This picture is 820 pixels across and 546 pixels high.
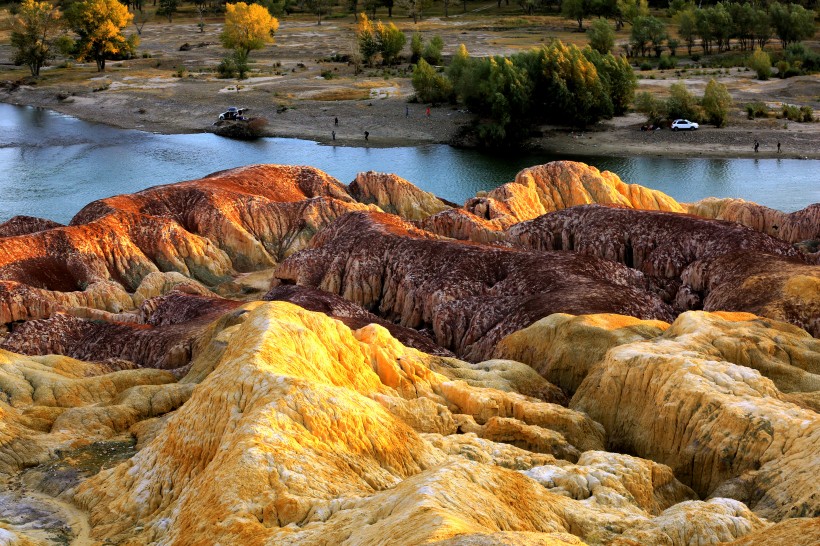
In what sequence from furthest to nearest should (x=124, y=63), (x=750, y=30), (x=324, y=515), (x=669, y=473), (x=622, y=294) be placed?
1. (x=124, y=63)
2. (x=750, y=30)
3. (x=622, y=294)
4. (x=669, y=473)
5. (x=324, y=515)

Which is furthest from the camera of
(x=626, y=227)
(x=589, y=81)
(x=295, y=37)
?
(x=295, y=37)

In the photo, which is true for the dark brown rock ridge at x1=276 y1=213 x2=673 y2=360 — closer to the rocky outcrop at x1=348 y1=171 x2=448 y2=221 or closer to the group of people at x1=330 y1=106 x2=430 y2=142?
the rocky outcrop at x1=348 y1=171 x2=448 y2=221

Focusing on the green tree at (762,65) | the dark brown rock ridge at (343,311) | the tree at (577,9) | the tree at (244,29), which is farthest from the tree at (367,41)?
the dark brown rock ridge at (343,311)

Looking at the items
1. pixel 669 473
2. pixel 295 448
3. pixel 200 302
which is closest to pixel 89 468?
pixel 295 448

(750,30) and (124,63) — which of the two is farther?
(124,63)

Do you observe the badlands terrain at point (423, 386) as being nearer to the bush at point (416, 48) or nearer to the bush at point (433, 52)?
the bush at point (433, 52)

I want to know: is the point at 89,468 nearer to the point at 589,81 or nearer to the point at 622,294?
the point at 622,294

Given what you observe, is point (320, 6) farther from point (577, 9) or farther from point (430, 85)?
point (430, 85)

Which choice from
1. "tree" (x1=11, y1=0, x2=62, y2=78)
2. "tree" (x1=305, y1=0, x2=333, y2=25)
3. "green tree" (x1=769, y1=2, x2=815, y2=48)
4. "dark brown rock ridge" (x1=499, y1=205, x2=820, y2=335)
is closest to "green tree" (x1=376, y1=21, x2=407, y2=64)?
"tree" (x1=11, y1=0, x2=62, y2=78)
